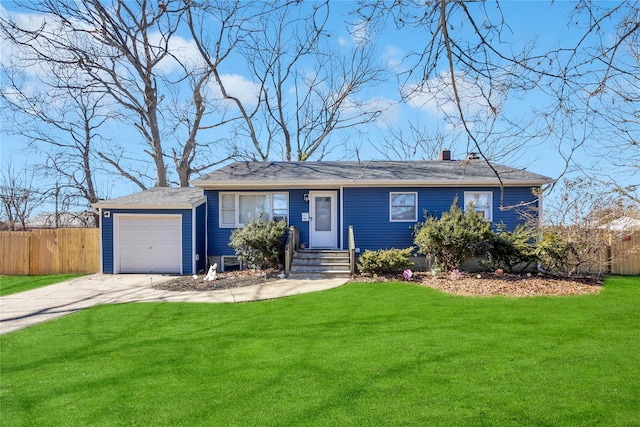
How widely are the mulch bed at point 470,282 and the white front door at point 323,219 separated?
2131mm

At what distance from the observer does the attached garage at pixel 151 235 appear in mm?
12586

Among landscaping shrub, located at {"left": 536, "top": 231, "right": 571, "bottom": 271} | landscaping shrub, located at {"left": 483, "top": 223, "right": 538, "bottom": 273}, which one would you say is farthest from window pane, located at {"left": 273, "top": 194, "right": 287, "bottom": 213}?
landscaping shrub, located at {"left": 536, "top": 231, "right": 571, "bottom": 271}

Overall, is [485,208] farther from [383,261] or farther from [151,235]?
[151,235]

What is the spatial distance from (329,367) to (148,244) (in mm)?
10501

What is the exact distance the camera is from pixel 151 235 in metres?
12.8

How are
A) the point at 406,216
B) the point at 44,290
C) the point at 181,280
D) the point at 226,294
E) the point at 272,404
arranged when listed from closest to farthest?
the point at 272,404, the point at 226,294, the point at 44,290, the point at 181,280, the point at 406,216

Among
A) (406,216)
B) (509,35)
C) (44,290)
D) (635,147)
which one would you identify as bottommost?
(44,290)

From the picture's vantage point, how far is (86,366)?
4398 millimetres

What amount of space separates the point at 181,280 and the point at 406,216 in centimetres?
751

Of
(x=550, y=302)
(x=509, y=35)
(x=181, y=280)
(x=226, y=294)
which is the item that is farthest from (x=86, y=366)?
(x=550, y=302)

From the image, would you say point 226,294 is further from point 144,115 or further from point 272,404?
point 144,115

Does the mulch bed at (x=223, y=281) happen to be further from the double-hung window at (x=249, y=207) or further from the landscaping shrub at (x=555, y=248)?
the landscaping shrub at (x=555, y=248)

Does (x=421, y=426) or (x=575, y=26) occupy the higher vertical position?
(x=575, y=26)

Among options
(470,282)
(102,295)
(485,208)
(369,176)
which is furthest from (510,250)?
(102,295)
